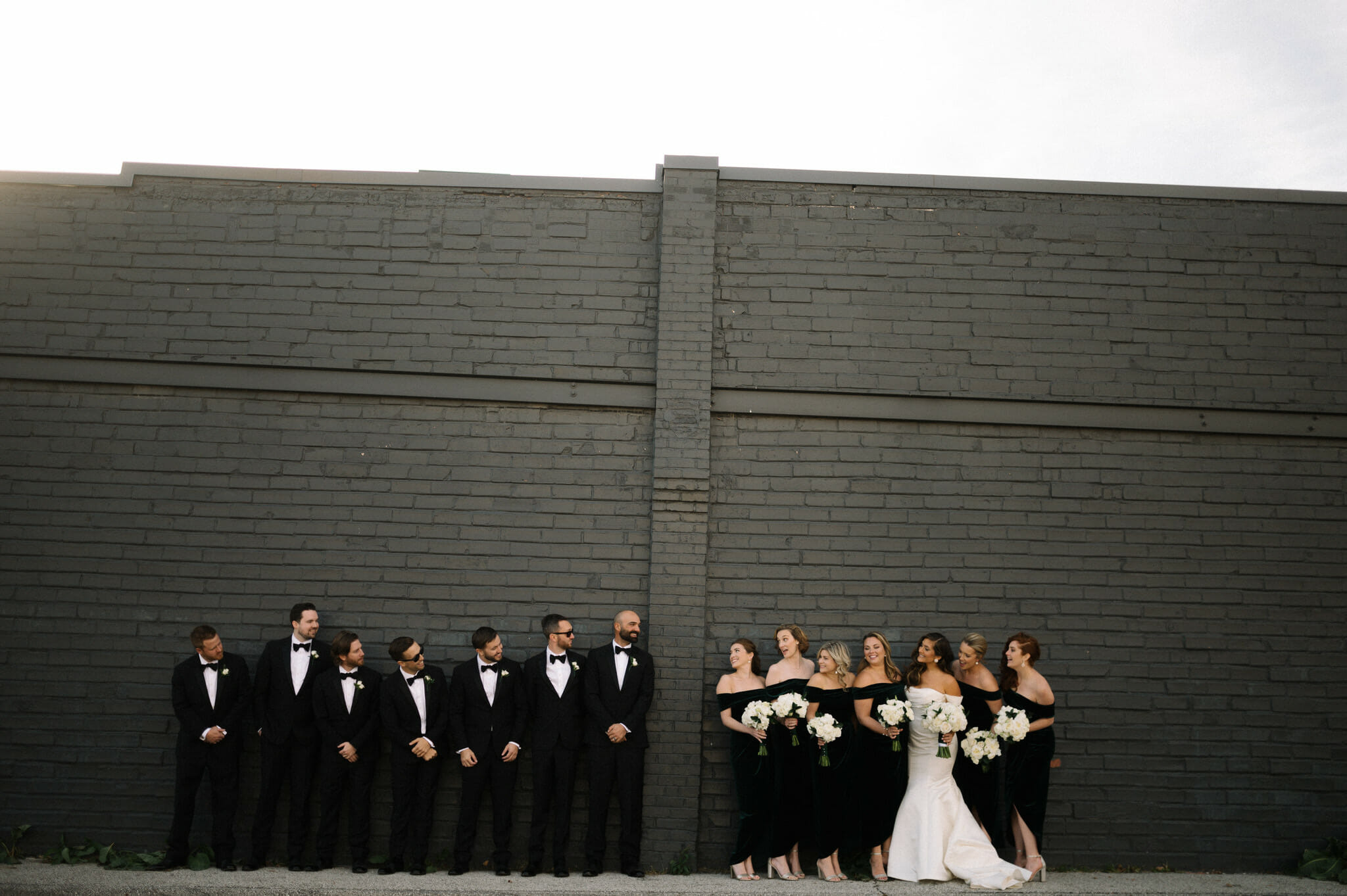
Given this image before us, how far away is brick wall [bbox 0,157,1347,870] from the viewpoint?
8211 mm

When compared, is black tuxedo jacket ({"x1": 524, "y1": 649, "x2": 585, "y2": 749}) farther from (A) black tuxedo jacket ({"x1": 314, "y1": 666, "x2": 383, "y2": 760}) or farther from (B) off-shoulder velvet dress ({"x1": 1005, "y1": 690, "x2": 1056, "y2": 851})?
(B) off-shoulder velvet dress ({"x1": 1005, "y1": 690, "x2": 1056, "y2": 851})

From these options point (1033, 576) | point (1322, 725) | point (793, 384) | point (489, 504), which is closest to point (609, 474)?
point (489, 504)

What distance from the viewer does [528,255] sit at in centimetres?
878

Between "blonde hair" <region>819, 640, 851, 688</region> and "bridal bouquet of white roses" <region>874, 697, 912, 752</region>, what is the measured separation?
389mm

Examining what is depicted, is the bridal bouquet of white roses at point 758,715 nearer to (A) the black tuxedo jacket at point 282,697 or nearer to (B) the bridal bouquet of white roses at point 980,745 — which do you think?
(B) the bridal bouquet of white roses at point 980,745

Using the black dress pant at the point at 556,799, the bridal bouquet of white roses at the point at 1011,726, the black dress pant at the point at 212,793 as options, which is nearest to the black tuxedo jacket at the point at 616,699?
the black dress pant at the point at 556,799

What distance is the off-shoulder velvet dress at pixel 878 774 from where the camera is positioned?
25.3 ft

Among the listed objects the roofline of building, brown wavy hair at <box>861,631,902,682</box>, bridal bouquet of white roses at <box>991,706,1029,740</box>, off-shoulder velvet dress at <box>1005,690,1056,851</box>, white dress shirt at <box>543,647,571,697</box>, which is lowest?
off-shoulder velvet dress at <box>1005,690,1056,851</box>

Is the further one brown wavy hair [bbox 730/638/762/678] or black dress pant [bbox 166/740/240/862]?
brown wavy hair [bbox 730/638/762/678]

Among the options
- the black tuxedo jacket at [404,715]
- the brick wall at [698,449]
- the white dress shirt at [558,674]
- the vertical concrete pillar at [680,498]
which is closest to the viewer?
the black tuxedo jacket at [404,715]

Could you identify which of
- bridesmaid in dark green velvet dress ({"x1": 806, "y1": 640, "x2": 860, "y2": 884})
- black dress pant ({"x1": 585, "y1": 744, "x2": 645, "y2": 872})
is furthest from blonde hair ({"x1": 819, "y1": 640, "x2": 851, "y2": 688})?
black dress pant ({"x1": 585, "y1": 744, "x2": 645, "y2": 872})

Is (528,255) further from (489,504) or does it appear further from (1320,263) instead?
(1320,263)

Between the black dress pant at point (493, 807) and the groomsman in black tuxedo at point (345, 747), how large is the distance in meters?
0.75

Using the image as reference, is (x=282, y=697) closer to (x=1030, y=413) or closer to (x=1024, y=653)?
(x=1024, y=653)
